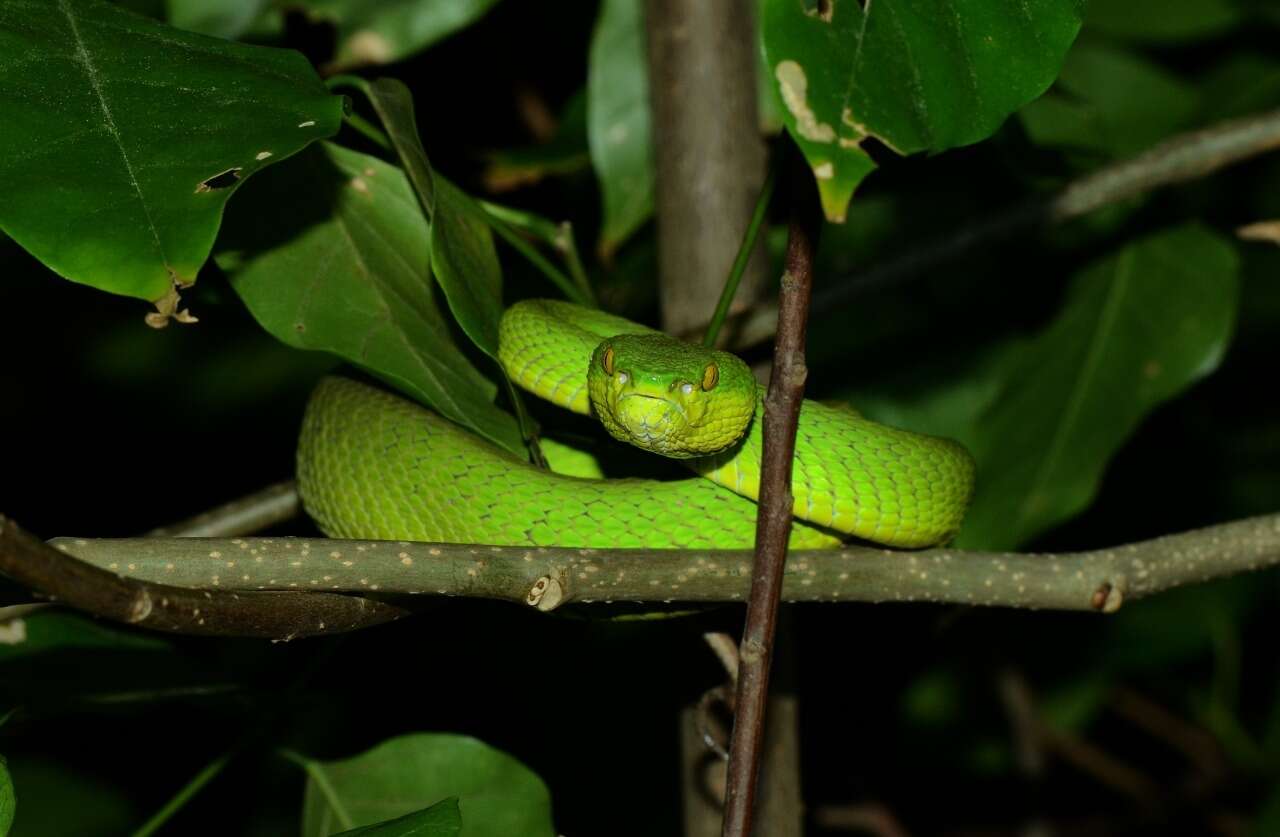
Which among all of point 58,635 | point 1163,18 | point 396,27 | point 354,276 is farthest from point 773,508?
point 1163,18

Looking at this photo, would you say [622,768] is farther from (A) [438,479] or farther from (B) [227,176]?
(B) [227,176]

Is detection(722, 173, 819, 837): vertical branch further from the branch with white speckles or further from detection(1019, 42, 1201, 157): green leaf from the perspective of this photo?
detection(1019, 42, 1201, 157): green leaf

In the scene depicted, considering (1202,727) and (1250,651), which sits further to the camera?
(1250,651)

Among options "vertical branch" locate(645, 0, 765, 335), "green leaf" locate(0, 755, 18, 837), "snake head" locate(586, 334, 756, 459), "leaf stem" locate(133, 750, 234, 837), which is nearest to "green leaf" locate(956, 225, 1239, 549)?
"vertical branch" locate(645, 0, 765, 335)

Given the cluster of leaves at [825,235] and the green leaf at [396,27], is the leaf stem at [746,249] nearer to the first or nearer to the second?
the cluster of leaves at [825,235]

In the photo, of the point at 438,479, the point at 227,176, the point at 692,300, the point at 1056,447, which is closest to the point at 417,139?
the point at 227,176

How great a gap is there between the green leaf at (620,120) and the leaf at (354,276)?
103 cm

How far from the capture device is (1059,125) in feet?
12.4

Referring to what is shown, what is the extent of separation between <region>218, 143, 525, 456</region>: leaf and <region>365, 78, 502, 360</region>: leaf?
12cm

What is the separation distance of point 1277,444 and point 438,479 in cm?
417

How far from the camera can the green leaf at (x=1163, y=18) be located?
13.8ft

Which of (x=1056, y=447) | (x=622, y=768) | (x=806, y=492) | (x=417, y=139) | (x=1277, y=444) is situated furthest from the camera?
(x=1277, y=444)

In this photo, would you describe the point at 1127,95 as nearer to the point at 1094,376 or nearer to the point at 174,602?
the point at 1094,376

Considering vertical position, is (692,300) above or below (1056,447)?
above
